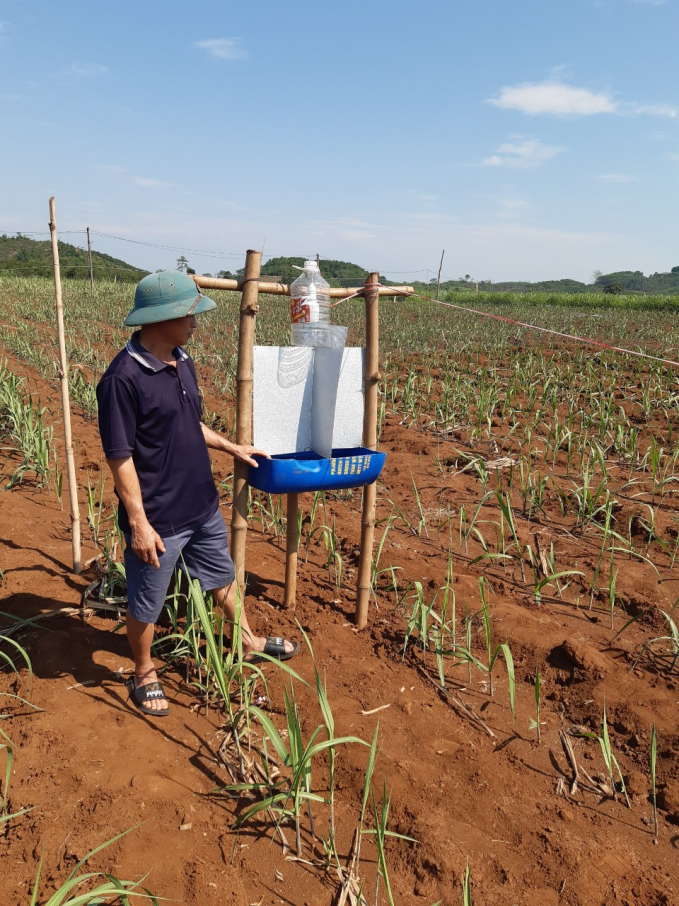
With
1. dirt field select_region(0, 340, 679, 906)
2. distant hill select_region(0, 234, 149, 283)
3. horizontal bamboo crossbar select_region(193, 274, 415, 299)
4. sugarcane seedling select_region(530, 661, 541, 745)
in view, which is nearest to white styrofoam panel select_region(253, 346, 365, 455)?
horizontal bamboo crossbar select_region(193, 274, 415, 299)

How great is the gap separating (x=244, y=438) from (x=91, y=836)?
4.14 ft

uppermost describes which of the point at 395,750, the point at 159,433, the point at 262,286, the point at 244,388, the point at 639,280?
the point at 639,280

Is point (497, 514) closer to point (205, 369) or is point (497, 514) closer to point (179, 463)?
point (179, 463)

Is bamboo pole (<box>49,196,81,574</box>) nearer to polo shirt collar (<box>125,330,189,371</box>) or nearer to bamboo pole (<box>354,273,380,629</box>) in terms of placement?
polo shirt collar (<box>125,330,189,371</box>)

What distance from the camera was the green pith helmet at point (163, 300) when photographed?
1.86 m

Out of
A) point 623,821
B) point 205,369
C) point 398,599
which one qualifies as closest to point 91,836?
point 623,821

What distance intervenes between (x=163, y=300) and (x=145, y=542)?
2.38ft

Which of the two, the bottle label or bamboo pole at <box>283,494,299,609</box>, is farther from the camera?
bamboo pole at <box>283,494,299,609</box>

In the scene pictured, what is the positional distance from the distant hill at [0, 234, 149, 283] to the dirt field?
2463 cm

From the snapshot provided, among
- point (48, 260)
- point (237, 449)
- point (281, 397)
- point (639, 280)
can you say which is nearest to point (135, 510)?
point (237, 449)

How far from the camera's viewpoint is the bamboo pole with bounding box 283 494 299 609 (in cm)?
265

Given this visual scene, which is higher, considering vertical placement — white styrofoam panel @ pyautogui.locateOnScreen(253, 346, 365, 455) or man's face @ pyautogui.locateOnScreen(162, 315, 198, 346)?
man's face @ pyautogui.locateOnScreen(162, 315, 198, 346)

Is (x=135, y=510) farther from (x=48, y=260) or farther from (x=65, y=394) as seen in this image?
(x=48, y=260)

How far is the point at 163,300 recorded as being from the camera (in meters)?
1.88
